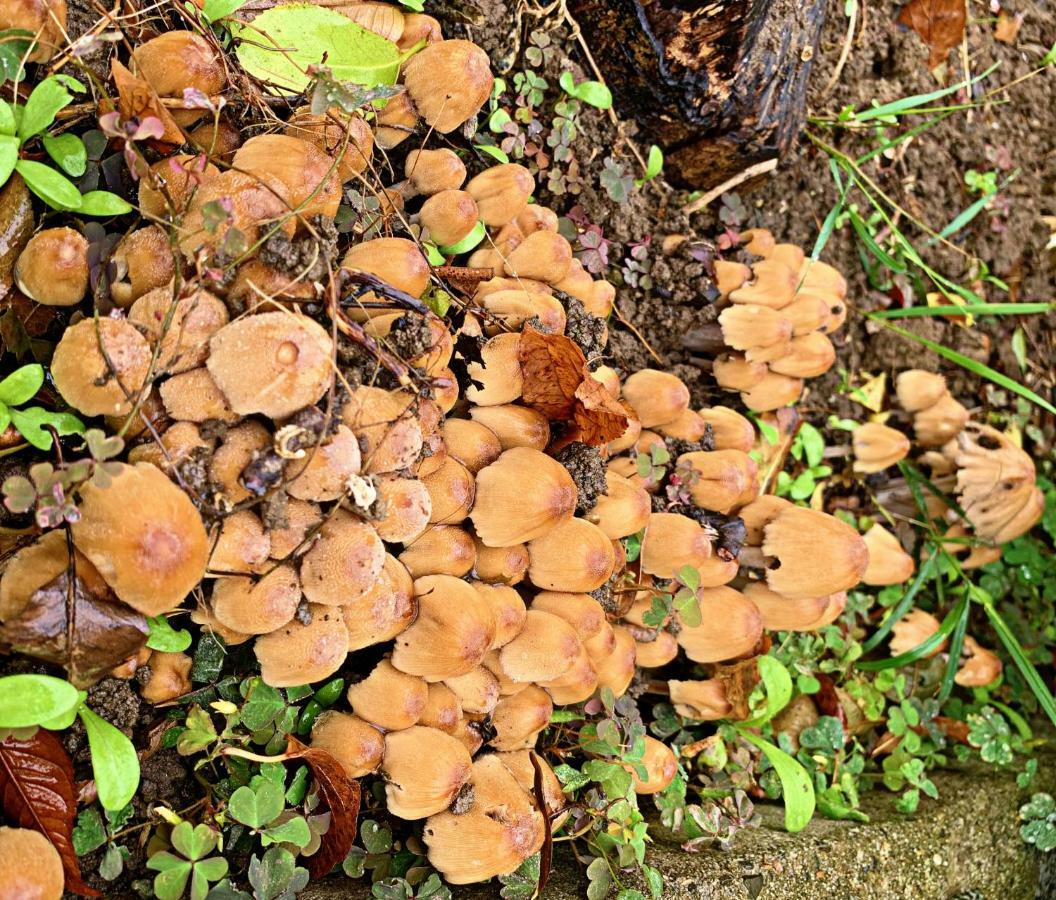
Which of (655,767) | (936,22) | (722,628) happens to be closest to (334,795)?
(655,767)

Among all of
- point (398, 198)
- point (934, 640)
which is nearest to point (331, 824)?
point (398, 198)

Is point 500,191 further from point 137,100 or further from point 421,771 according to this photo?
point 421,771

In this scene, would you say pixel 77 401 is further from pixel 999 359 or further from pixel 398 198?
pixel 999 359

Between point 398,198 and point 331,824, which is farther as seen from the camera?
point 398,198

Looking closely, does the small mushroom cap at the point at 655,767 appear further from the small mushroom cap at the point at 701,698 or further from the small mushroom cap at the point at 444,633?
the small mushroom cap at the point at 444,633

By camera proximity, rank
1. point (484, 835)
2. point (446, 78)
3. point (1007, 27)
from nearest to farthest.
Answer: point (484, 835)
point (446, 78)
point (1007, 27)

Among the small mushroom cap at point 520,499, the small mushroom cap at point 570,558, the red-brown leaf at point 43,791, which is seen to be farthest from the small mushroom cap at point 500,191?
the red-brown leaf at point 43,791
